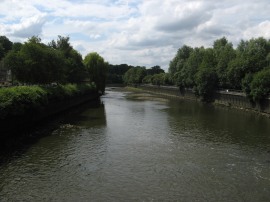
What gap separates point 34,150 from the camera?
31.4 m

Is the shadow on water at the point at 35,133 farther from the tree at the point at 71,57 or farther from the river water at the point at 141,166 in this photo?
the tree at the point at 71,57

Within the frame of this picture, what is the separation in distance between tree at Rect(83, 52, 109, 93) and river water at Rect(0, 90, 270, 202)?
59208mm

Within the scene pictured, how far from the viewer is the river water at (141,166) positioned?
21516 mm

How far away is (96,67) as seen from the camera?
102m

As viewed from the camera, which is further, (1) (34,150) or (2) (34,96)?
(2) (34,96)

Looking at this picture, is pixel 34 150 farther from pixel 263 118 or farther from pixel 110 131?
pixel 263 118

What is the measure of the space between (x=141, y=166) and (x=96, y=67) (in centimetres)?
7745

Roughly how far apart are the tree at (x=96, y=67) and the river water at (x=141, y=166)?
5921cm

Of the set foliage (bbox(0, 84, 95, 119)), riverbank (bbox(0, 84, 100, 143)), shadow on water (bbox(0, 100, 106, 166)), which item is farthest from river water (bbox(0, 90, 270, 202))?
foliage (bbox(0, 84, 95, 119))

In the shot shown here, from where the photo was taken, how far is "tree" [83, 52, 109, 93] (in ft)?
334

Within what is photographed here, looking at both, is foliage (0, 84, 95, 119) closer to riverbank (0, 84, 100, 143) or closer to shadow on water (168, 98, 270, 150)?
riverbank (0, 84, 100, 143)

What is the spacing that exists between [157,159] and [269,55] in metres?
55.5

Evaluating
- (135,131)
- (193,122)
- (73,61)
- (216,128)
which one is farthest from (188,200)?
(73,61)

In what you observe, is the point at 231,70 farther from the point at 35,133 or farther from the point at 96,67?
the point at 35,133
